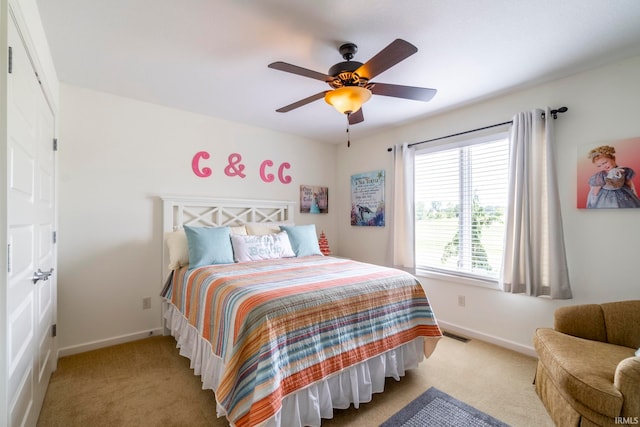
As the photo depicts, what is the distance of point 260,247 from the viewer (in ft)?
9.64

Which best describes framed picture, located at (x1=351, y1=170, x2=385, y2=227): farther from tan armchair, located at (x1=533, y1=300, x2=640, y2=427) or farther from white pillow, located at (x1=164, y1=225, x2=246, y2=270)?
white pillow, located at (x1=164, y1=225, x2=246, y2=270)

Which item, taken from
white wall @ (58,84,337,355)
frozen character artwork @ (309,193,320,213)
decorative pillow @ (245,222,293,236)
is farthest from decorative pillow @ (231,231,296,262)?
frozen character artwork @ (309,193,320,213)

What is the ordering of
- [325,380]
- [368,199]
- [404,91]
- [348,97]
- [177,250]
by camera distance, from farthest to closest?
[368,199] < [177,250] < [404,91] < [348,97] < [325,380]

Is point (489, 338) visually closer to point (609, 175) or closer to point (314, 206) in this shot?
point (609, 175)

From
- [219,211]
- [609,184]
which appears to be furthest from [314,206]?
[609,184]

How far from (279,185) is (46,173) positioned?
2.42m

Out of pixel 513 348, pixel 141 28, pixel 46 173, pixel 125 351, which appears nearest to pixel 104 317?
pixel 125 351

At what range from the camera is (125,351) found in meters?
2.62

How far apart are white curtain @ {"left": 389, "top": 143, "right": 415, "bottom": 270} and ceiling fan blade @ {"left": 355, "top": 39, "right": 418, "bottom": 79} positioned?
1881mm

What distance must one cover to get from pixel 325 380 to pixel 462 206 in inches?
93.9

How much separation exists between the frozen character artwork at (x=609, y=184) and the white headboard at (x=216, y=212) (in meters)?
3.16

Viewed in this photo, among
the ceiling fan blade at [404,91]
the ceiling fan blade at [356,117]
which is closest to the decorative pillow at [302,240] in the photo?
the ceiling fan blade at [356,117]

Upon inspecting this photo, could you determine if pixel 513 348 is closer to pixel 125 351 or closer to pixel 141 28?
pixel 125 351

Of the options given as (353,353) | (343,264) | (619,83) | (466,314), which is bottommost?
(466,314)
